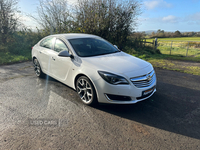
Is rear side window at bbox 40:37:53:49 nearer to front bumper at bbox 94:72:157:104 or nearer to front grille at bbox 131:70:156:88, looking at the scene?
front bumper at bbox 94:72:157:104

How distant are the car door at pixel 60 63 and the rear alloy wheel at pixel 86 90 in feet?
1.83

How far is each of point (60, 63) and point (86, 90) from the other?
124 centimetres

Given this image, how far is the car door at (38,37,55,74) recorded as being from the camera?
4.87m

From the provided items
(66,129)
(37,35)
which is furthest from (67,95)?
(37,35)

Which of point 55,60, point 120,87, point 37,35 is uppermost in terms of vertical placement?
point 37,35

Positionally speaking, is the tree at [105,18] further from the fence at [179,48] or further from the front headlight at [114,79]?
the front headlight at [114,79]

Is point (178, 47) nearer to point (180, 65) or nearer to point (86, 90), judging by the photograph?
point (180, 65)

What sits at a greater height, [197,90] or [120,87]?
[120,87]

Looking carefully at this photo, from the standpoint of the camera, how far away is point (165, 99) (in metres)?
4.05

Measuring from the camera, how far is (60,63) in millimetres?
4309

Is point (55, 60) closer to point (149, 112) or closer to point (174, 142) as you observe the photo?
point (149, 112)

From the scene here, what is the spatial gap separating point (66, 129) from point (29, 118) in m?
0.92

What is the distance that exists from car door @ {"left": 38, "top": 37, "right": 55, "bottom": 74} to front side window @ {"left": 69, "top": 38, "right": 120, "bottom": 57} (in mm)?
967

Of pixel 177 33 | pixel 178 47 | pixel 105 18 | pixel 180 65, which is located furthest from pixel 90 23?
pixel 177 33
